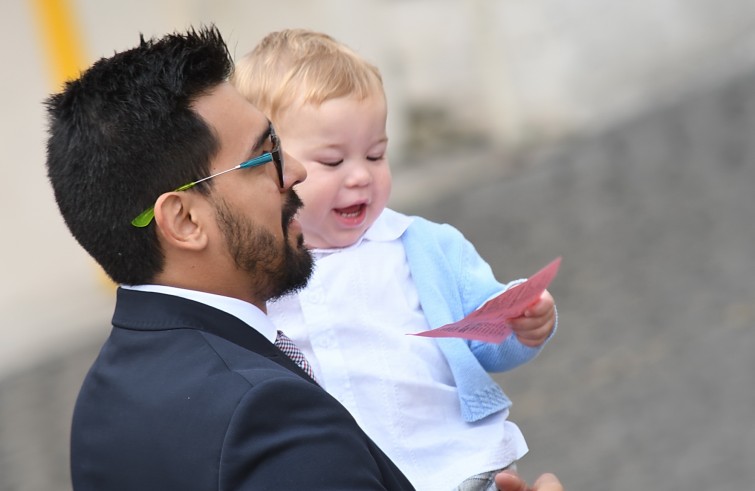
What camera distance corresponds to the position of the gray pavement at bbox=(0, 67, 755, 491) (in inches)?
199

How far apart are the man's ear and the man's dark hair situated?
0.06ft

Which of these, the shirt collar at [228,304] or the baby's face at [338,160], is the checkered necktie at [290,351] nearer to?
the shirt collar at [228,304]

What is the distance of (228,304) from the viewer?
195 cm

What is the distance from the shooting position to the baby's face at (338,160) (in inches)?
95.3

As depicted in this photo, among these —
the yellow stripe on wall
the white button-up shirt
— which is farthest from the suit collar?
the yellow stripe on wall

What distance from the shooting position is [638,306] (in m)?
6.17

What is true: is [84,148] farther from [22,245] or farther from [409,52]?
[409,52]

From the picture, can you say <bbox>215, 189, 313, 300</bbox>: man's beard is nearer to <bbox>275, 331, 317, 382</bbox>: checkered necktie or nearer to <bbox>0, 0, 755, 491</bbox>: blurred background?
<bbox>275, 331, 317, 382</bbox>: checkered necktie

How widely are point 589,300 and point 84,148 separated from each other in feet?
15.4

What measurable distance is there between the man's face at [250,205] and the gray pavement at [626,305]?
3.10 metres

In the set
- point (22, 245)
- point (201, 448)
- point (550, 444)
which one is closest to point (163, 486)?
point (201, 448)

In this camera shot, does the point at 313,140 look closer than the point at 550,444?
Yes

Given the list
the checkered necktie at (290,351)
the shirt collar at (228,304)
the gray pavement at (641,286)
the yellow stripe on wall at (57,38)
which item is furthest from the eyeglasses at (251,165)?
the yellow stripe on wall at (57,38)

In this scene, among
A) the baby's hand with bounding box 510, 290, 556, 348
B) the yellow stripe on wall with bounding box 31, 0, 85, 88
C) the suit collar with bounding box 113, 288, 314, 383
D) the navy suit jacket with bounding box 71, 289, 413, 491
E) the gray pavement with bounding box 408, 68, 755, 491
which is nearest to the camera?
the navy suit jacket with bounding box 71, 289, 413, 491
